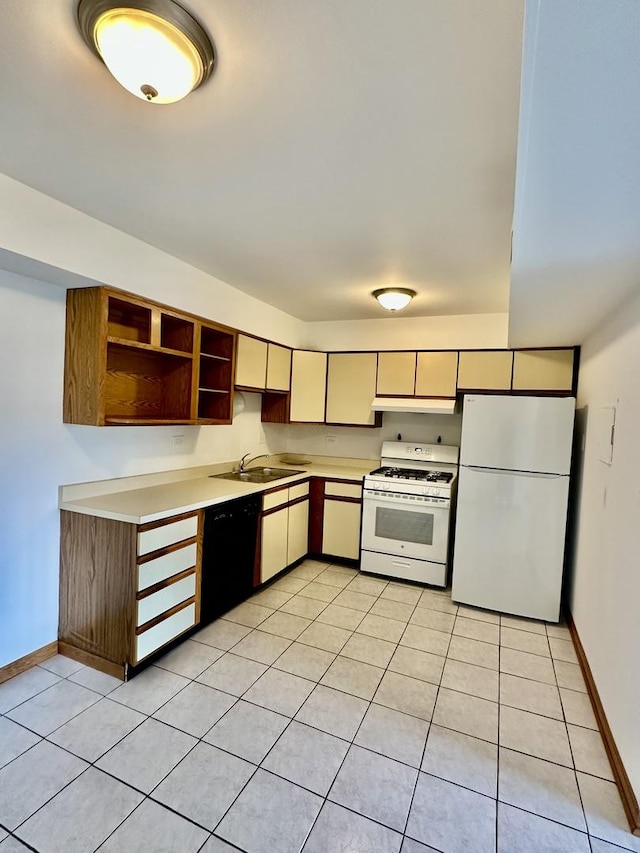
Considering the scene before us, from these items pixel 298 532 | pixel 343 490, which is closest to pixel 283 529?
pixel 298 532

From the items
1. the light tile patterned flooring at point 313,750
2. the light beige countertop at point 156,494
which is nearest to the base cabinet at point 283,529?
the light beige countertop at point 156,494

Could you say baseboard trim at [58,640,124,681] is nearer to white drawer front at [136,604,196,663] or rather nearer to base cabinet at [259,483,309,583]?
white drawer front at [136,604,196,663]

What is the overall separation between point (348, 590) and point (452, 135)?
10.3 feet

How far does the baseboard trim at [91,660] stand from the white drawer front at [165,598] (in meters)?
0.30

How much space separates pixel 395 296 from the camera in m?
3.35

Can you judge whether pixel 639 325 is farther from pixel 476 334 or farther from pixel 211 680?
pixel 211 680

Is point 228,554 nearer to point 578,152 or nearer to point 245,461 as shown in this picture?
point 245,461

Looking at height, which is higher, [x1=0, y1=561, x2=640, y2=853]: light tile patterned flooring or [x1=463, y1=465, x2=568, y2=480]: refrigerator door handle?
[x1=463, y1=465, x2=568, y2=480]: refrigerator door handle

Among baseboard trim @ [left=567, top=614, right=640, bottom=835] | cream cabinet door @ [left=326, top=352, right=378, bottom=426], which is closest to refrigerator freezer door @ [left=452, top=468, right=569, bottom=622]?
baseboard trim @ [left=567, top=614, right=640, bottom=835]

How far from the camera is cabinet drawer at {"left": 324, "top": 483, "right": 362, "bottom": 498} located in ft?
13.0

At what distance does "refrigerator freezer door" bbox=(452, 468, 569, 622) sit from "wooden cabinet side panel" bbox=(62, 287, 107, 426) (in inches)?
103

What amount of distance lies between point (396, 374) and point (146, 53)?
3199 millimetres

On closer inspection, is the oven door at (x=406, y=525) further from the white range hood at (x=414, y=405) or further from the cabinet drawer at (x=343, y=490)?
the white range hood at (x=414, y=405)

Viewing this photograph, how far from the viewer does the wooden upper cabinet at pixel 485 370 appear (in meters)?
3.68
